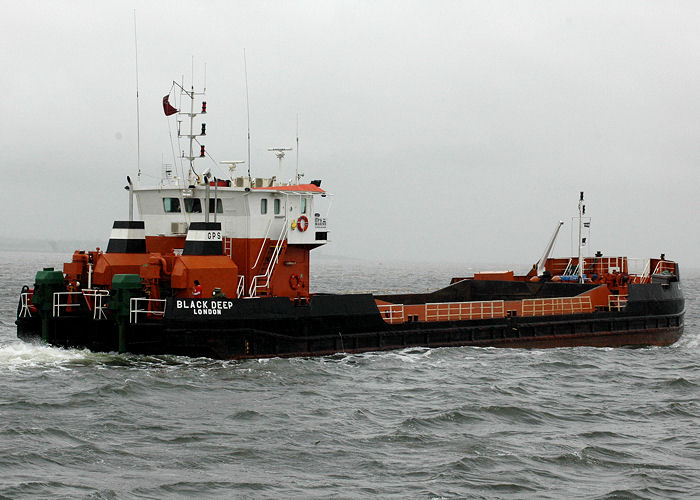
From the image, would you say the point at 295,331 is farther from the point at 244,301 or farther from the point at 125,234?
the point at 125,234

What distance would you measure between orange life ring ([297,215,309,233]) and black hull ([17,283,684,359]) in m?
2.92

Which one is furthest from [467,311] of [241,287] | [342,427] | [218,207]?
[342,427]

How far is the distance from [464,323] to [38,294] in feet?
41.1

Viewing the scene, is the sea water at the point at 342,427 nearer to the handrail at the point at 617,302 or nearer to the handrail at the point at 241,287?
the handrail at the point at 241,287

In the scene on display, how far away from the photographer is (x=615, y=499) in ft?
43.8

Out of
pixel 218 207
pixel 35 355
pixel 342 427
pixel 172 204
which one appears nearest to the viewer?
pixel 342 427

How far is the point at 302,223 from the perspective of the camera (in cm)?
2664

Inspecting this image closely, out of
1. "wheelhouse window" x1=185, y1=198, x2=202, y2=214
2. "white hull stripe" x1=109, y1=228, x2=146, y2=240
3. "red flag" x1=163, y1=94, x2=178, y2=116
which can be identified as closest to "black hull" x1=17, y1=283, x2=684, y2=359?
"white hull stripe" x1=109, y1=228, x2=146, y2=240

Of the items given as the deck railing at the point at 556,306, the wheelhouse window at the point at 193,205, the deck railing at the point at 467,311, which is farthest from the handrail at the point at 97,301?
the deck railing at the point at 556,306

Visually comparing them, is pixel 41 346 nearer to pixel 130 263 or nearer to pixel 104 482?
pixel 130 263

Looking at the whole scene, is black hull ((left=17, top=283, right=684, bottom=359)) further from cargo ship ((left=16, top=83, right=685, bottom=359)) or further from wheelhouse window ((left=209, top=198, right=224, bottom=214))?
wheelhouse window ((left=209, top=198, right=224, bottom=214))

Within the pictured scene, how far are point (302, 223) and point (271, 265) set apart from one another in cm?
173

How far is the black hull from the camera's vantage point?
2267cm

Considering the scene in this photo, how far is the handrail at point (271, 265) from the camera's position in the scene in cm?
2531
